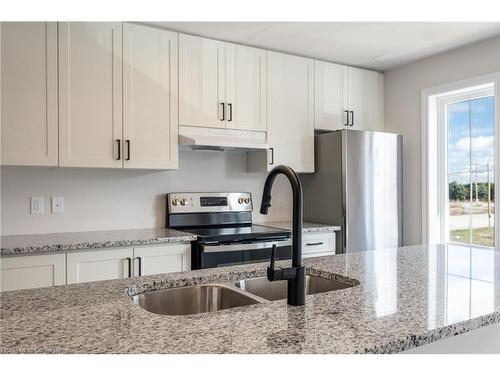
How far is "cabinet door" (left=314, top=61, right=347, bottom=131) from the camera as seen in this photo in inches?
146

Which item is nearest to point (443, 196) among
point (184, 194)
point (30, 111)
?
point (184, 194)

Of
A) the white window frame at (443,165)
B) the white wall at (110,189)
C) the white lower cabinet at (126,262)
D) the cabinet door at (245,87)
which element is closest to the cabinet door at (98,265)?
the white lower cabinet at (126,262)

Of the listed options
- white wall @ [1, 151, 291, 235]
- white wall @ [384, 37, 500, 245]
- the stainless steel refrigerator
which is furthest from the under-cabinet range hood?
white wall @ [384, 37, 500, 245]

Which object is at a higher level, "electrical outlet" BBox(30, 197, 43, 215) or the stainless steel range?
"electrical outlet" BBox(30, 197, 43, 215)

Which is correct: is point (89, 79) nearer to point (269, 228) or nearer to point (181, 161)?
point (181, 161)

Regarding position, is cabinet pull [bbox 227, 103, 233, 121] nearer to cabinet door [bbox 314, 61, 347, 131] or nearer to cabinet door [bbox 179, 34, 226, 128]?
cabinet door [bbox 179, 34, 226, 128]

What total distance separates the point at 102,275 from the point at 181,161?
3.96 ft

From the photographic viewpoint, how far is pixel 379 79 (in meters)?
4.14

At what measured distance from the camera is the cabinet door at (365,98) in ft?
13.0

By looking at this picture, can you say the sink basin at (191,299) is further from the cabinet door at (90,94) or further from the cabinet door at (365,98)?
the cabinet door at (365,98)

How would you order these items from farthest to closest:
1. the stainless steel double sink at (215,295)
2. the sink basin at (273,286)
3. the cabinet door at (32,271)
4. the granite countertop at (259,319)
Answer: the cabinet door at (32,271), the sink basin at (273,286), the stainless steel double sink at (215,295), the granite countertop at (259,319)

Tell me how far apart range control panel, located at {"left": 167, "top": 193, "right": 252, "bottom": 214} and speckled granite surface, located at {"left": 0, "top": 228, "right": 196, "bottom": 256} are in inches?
13.1

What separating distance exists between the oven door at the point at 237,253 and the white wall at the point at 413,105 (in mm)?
1464

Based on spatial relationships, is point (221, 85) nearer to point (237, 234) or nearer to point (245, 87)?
point (245, 87)
